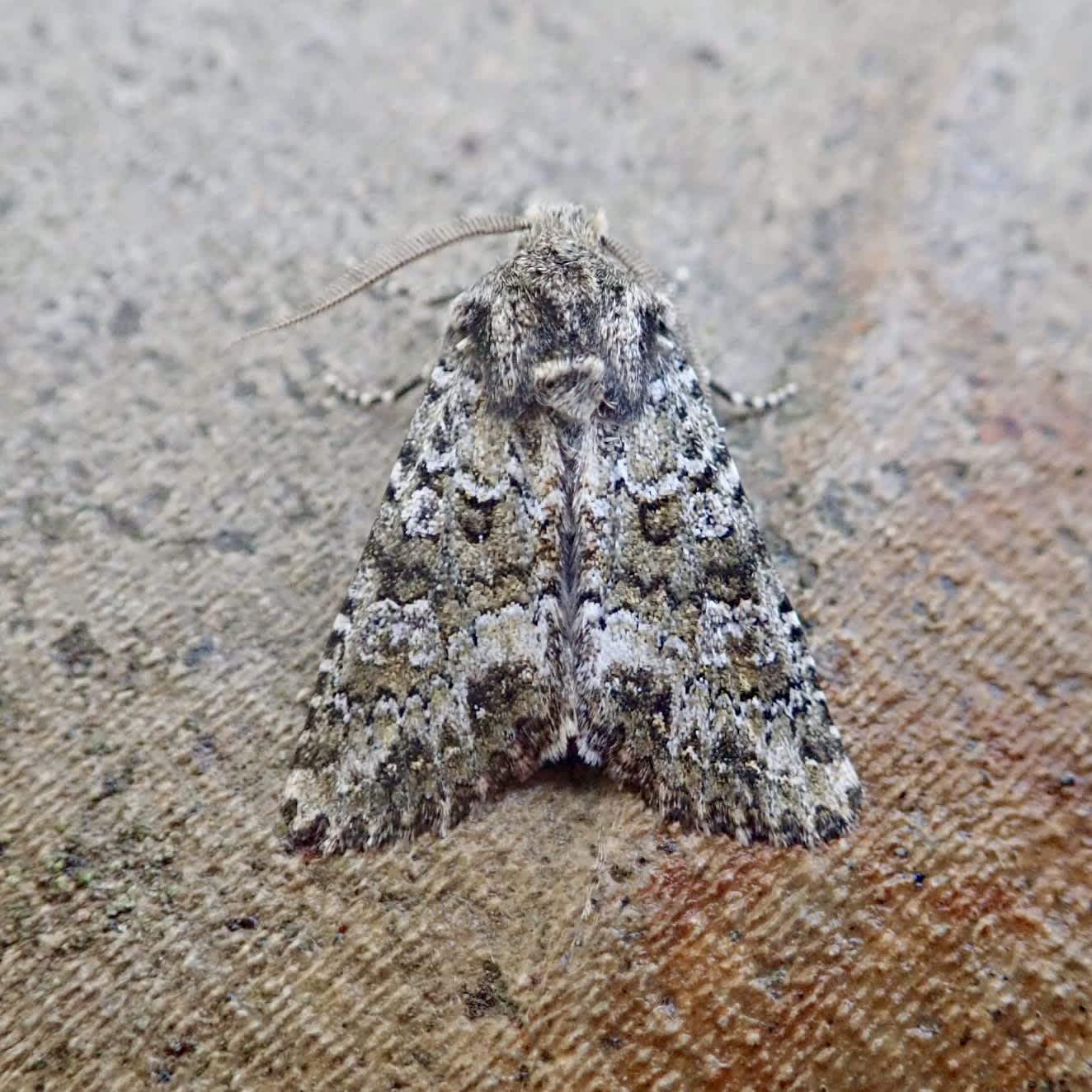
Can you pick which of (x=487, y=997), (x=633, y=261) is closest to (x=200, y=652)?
(x=487, y=997)

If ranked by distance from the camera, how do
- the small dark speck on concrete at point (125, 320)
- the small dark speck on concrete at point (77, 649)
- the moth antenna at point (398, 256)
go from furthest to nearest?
the small dark speck on concrete at point (125, 320) → the moth antenna at point (398, 256) → the small dark speck on concrete at point (77, 649)

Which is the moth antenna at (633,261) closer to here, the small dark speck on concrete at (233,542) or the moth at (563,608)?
the moth at (563,608)

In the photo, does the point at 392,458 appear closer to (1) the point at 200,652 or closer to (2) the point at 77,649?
(1) the point at 200,652

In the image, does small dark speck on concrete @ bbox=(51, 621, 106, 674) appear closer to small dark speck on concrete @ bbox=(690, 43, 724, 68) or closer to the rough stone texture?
the rough stone texture

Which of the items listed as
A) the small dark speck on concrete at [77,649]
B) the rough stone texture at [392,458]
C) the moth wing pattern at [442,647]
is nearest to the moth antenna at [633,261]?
the rough stone texture at [392,458]

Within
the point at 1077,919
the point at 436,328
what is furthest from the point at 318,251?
the point at 1077,919

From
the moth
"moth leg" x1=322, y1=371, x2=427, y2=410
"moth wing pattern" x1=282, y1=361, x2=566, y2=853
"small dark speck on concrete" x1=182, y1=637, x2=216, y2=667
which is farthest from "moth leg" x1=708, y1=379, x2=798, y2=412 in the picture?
"small dark speck on concrete" x1=182, y1=637, x2=216, y2=667
